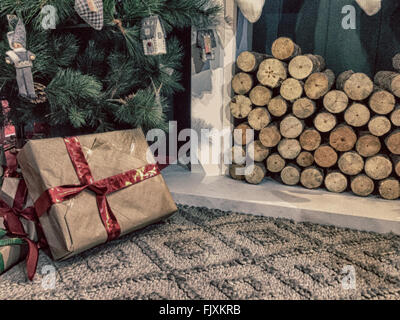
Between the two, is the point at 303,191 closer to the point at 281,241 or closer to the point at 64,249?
the point at 281,241

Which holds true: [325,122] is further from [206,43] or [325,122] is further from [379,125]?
[206,43]

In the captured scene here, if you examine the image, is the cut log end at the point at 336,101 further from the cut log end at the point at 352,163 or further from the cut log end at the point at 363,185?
the cut log end at the point at 363,185

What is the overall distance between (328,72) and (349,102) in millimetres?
198

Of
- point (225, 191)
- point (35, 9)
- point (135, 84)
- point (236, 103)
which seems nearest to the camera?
point (35, 9)

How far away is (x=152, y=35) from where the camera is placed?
1363mm

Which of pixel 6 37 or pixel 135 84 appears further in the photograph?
pixel 135 84

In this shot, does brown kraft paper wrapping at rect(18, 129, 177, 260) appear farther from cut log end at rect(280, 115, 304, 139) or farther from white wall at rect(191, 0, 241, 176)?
cut log end at rect(280, 115, 304, 139)

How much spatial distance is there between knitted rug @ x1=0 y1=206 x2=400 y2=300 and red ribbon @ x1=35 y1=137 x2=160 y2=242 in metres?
0.12

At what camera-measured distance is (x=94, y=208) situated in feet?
3.82

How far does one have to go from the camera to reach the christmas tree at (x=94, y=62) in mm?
1278

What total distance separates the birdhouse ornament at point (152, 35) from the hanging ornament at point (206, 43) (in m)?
0.36

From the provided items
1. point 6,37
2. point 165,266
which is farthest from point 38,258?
point 6,37

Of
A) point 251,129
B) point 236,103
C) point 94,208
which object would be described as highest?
point 236,103

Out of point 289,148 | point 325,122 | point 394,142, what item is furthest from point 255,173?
point 394,142
